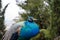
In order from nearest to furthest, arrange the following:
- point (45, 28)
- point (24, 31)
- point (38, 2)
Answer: point (24, 31) → point (45, 28) → point (38, 2)

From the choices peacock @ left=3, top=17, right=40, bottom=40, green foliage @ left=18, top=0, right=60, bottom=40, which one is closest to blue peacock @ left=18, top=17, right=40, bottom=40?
peacock @ left=3, top=17, right=40, bottom=40

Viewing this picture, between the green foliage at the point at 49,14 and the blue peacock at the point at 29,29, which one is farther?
the green foliage at the point at 49,14

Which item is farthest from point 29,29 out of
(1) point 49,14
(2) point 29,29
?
(1) point 49,14

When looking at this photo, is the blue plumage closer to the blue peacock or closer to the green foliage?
the blue peacock

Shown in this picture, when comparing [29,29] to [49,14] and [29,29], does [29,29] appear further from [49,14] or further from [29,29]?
[49,14]

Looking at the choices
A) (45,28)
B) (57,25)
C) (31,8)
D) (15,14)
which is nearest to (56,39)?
(57,25)

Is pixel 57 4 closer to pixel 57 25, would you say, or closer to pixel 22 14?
pixel 57 25

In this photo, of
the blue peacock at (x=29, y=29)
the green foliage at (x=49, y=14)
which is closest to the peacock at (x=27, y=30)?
the blue peacock at (x=29, y=29)

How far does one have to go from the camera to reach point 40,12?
19.5 feet

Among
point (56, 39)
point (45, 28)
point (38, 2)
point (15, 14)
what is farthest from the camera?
point (15, 14)

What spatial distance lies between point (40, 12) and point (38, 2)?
0.87ft

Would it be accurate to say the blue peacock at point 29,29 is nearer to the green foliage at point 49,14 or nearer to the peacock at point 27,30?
the peacock at point 27,30

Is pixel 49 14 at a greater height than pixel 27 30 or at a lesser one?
lesser

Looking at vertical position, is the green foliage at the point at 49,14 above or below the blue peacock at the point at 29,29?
below
